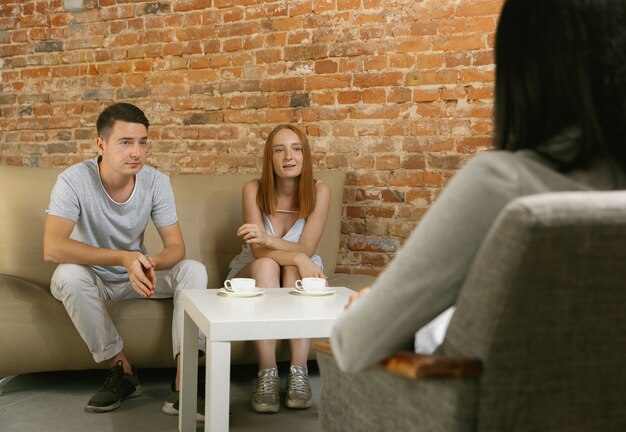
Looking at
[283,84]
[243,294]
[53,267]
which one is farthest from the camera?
[283,84]

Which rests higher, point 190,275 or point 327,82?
point 327,82

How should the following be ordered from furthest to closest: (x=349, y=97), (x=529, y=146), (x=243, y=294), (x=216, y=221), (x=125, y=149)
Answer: (x=349, y=97) < (x=216, y=221) < (x=125, y=149) < (x=243, y=294) < (x=529, y=146)

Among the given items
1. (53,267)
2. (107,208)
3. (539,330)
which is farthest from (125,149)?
(539,330)

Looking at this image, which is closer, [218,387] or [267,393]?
[218,387]

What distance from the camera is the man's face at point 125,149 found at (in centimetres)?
289

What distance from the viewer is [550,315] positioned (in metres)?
0.91

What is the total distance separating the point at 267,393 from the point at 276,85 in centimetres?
183

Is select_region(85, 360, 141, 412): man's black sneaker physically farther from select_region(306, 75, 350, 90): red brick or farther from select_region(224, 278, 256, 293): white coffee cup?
select_region(306, 75, 350, 90): red brick

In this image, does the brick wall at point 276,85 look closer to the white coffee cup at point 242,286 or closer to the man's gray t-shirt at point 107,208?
the man's gray t-shirt at point 107,208

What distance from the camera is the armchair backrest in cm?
88

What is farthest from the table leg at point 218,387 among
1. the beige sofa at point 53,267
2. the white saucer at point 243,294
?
the beige sofa at point 53,267

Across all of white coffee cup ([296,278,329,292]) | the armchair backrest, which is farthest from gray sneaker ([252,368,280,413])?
the armchair backrest

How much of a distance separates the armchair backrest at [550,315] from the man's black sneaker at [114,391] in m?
1.91

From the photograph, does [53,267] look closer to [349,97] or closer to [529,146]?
[349,97]
